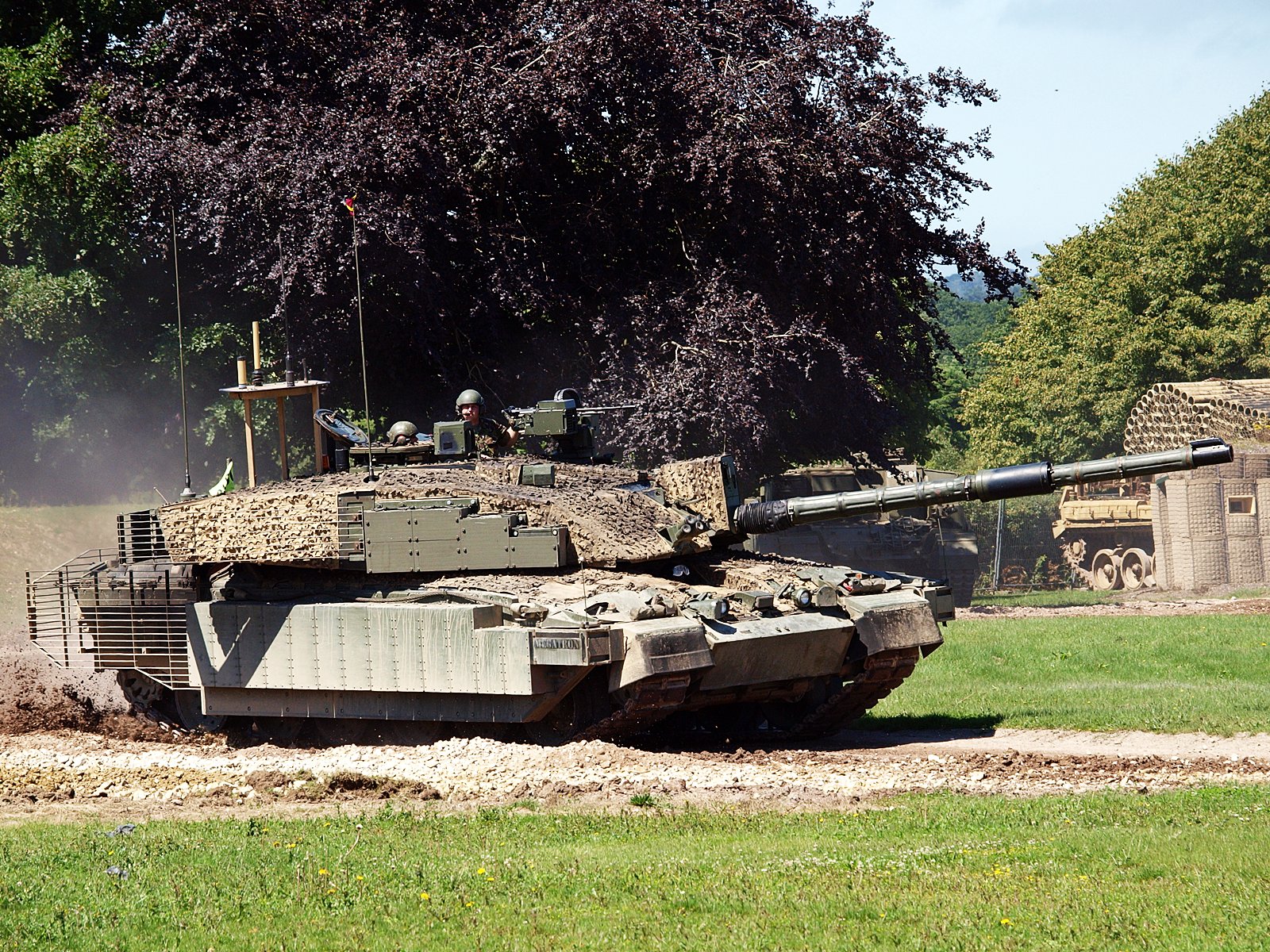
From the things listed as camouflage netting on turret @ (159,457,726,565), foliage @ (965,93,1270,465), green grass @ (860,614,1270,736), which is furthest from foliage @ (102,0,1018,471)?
foliage @ (965,93,1270,465)

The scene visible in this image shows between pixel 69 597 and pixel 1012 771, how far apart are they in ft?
30.5

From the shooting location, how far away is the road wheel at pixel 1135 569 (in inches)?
1236

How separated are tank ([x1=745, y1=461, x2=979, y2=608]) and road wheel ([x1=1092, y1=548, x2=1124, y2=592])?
13.3 ft

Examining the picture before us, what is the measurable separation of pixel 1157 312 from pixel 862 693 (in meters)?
26.8

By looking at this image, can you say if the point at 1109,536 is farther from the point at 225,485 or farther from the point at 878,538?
the point at 225,485

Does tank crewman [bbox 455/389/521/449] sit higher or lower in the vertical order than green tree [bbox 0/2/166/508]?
lower

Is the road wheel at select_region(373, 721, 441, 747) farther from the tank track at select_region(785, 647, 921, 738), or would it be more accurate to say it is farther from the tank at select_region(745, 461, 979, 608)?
the tank at select_region(745, 461, 979, 608)

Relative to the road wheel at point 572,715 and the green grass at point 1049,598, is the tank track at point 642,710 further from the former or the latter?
the green grass at point 1049,598

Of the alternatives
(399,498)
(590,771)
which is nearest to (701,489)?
(399,498)

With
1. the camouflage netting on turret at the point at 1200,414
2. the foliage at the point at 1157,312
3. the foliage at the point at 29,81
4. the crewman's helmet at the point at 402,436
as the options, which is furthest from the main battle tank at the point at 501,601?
the foliage at the point at 1157,312

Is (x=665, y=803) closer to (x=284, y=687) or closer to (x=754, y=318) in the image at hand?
(x=284, y=687)

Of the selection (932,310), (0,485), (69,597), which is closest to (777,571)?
(69,597)

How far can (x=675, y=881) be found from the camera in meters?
8.07

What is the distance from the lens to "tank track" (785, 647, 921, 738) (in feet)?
45.9
